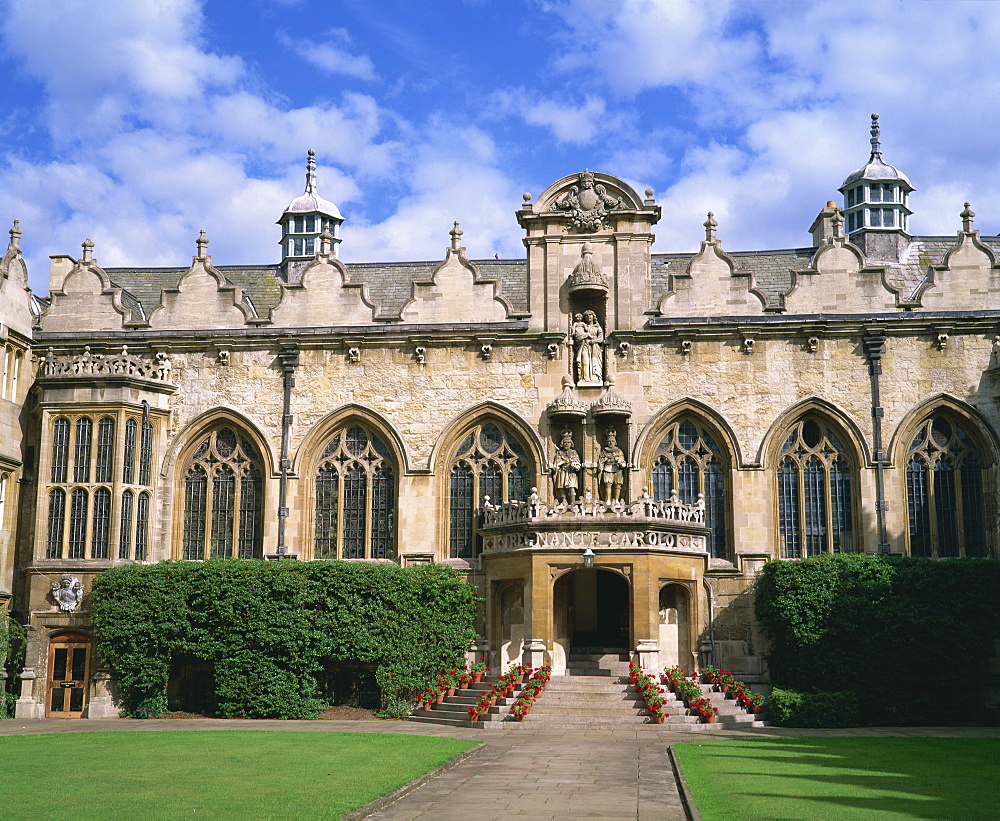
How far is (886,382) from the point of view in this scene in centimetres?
3091

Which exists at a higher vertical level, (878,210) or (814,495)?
(878,210)

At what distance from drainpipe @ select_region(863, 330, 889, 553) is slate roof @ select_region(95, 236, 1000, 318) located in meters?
2.92

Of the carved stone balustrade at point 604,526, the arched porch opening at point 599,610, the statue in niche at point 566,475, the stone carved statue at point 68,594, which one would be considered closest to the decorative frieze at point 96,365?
the stone carved statue at point 68,594

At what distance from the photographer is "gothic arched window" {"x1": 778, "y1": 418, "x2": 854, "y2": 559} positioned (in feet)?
101

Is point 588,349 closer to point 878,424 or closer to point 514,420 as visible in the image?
point 514,420

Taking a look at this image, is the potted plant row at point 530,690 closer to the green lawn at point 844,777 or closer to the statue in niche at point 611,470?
the green lawn at point 844,777

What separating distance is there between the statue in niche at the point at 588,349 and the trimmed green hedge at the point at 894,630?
7.21 metres

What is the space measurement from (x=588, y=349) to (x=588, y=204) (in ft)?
13.8

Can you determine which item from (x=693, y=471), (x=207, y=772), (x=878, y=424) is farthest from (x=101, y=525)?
(x=878, y=424)

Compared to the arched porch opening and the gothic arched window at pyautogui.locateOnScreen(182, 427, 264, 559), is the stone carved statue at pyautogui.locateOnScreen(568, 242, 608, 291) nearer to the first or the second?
the arched porch opening

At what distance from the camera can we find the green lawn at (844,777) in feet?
45.1

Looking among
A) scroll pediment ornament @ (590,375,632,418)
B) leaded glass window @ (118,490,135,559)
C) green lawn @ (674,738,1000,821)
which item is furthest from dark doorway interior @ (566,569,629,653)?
leaded glass window @ (118,490,135,559)

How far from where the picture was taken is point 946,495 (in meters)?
30.6

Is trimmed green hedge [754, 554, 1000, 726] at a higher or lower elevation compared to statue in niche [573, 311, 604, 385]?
lower
